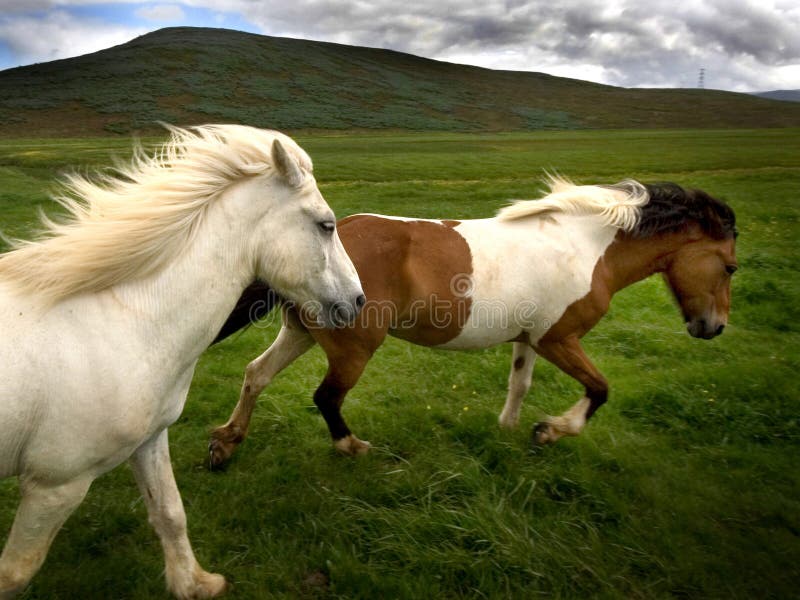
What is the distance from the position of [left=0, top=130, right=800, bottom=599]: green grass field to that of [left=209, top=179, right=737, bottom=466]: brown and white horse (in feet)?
1.30

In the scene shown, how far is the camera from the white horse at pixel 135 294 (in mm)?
2186

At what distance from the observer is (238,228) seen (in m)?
2.47

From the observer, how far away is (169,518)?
2785 millimetres

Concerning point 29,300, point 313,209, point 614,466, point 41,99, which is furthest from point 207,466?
point 41,99

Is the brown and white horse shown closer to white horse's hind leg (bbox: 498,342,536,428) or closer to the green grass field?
white horse's hind leg (bbox: 498,342,536,428)

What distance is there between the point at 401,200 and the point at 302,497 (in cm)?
1490

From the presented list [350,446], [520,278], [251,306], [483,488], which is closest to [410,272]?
[520,278]

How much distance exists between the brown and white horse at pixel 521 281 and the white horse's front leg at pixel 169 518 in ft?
3.96

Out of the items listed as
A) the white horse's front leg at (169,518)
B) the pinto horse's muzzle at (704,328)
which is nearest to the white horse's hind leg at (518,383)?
the pinto horse's muzzle at (704,328)

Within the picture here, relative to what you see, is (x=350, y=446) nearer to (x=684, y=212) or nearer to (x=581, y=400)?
(x=581, y=400)

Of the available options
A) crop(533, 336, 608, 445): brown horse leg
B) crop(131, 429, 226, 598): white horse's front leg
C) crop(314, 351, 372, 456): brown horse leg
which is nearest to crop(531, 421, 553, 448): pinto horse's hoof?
crop(533, 336, 608, 445): brown horse leg

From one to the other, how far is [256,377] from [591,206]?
285 cm

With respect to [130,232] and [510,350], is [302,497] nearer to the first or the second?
[130,232]

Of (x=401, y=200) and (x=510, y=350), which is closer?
(x=510, y=350)
